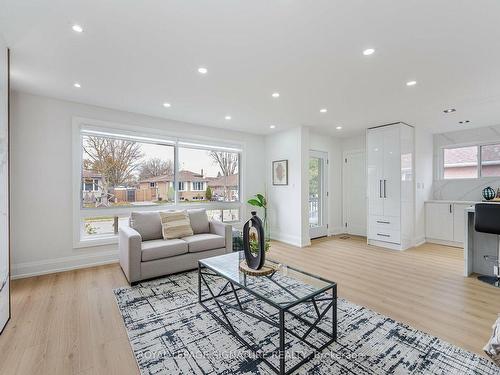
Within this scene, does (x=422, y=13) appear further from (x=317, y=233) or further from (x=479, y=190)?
(x=479, y=190)

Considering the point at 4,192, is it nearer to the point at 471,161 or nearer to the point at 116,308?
the point at 116,308

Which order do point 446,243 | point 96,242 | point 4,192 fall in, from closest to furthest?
point 4,192
point 96,242
point 446,243

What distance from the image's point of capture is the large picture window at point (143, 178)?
386 cm

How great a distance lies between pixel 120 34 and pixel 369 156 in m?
4.89

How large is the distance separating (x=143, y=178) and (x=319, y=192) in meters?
4.04

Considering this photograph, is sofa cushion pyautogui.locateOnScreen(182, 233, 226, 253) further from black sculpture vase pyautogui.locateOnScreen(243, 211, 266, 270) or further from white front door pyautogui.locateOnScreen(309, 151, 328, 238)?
white front door pyautogui.locateOnScreen(309, 151, 328, 238)

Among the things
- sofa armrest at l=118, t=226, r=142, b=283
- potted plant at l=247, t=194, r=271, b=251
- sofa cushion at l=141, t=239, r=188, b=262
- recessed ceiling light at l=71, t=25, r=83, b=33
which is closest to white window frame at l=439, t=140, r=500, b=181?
potted plant at l=247, t=194, r=271, b=251

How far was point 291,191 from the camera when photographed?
17.1 ft

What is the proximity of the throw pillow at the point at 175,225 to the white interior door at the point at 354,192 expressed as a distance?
4.28 metres

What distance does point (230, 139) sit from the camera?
5.34 meters

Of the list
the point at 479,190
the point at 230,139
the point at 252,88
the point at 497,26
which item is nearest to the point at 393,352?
the point at 497,26

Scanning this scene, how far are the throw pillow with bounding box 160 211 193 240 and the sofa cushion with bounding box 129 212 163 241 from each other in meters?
0.10

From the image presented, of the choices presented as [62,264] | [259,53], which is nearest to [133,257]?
[62,264]

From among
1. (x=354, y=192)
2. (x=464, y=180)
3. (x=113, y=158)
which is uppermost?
(x=113, y=158)
